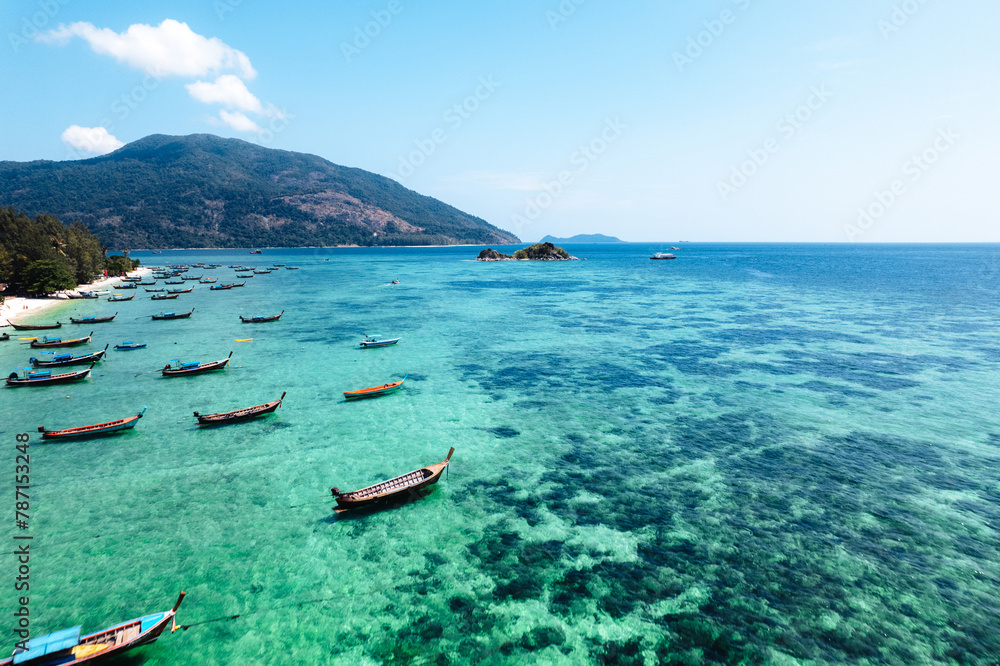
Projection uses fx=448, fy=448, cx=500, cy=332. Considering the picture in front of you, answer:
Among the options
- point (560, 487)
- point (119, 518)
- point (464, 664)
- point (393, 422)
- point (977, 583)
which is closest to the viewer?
point (464, 664)

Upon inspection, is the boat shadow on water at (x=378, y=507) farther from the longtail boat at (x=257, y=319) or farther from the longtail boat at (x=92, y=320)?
the longtail boat at (x=92, y=320)

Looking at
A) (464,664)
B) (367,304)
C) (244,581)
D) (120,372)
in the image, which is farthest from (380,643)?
(367,304)

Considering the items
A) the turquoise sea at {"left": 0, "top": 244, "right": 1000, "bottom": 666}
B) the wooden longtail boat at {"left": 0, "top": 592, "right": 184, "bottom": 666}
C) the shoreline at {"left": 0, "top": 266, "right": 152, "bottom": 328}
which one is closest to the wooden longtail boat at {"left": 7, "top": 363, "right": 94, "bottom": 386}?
the turquoise sea at {"left": 0, "top": 244, "right": 1000, "bottom": 666}

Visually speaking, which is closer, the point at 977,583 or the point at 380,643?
the point at 380,643

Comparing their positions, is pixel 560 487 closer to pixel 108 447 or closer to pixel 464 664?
pixel 464 664

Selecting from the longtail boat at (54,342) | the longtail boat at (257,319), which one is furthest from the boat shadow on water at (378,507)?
the longtail boat at (257,319)

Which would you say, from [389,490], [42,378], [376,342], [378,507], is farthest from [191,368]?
[389,490]
